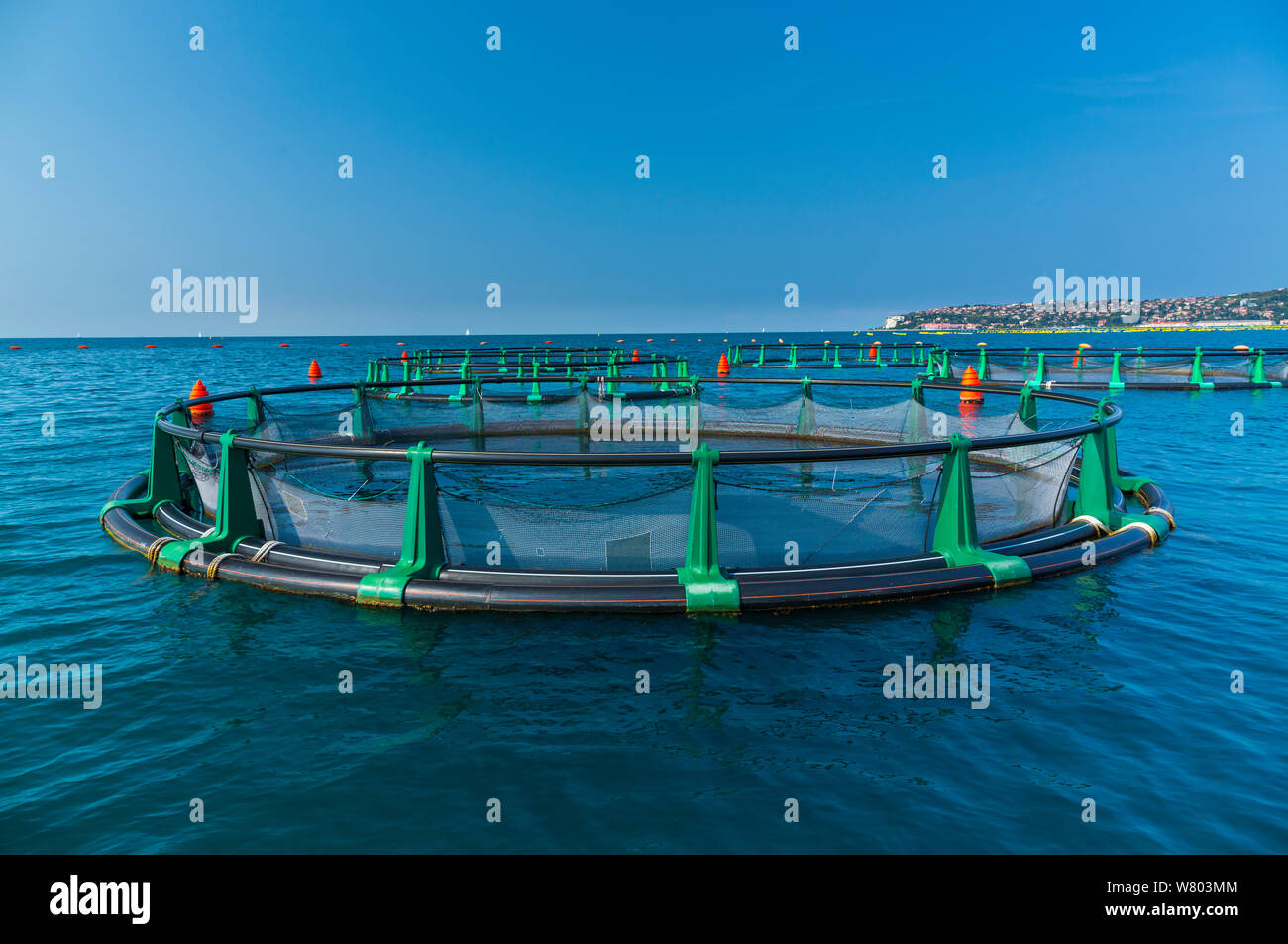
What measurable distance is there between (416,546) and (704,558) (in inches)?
112

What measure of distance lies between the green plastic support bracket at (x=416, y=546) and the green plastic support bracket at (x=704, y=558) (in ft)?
8.02

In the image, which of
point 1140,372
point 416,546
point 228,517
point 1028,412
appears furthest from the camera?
point 1140,372

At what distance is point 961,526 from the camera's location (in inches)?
323

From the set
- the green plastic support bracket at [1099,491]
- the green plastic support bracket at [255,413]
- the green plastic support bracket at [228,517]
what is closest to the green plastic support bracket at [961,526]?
the green plastic support bracket at [1099,491]

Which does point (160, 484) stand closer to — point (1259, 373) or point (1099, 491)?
point (1099, 491)

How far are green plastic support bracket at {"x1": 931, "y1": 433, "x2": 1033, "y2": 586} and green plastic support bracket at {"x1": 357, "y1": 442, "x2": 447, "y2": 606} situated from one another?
17.2ft

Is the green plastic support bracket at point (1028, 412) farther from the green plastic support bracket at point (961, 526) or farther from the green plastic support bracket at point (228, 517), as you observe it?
the green plastic support bracket at point (228, 517)

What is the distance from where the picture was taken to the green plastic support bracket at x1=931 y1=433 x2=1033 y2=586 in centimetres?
805

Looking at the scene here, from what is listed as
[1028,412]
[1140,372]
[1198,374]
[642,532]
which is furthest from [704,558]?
[1140,372]

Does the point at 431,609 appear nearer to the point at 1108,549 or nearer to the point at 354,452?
the point at 354,452

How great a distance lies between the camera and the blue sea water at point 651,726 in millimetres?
4207

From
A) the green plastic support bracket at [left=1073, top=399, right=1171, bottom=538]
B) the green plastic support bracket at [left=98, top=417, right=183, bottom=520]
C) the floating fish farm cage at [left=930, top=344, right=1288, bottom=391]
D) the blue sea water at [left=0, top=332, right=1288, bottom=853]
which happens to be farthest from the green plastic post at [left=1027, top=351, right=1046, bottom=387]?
the green plastic support bracket at [left=98, top=417, right=183, bottom=520]

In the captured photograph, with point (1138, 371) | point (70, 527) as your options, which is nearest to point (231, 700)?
point (70, 527)

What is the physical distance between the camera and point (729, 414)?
18953 mm
